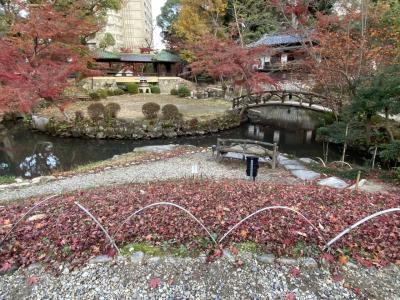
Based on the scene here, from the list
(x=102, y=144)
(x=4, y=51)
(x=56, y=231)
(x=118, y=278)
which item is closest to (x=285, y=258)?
(x=118, y=278)

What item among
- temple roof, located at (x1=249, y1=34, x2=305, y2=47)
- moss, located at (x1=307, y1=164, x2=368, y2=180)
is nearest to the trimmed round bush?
moss, located at (x1=307, y1=164, x2=368, y2=180)

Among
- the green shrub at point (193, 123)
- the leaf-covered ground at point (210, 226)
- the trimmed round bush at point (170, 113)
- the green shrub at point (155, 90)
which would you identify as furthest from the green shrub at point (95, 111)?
the green shrub at point (155, 90)

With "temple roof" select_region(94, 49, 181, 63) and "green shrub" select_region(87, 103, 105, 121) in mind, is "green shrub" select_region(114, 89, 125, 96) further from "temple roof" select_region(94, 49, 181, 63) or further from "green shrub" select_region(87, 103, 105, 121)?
"green shrub" select_region(87, 103, 105, 121)

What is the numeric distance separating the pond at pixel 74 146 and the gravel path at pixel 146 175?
3.36 meters

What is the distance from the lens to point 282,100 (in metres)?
18.8

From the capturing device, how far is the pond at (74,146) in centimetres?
1108

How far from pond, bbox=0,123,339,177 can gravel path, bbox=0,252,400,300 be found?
8.06 metres

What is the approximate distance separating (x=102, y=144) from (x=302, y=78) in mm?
13212

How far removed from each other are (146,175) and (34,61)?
1109 cm

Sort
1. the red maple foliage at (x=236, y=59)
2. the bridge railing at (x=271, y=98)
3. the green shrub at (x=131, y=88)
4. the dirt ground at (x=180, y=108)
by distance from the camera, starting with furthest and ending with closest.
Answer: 1. the green shrub at (x=131, y=88)
2. the bridge railing at (x=271, y=98)
3. the dirt ground at (x=180, y=108)
4. the red maple foliage at (x=236, y=59)

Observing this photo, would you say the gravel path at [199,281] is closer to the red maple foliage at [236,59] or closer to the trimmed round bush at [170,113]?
the trimmed round bush at [170,113]

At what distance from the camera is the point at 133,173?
7.85 metres

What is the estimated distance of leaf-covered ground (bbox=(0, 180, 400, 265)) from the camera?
3279 millimetres

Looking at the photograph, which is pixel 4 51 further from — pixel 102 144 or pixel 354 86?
pixel 354 86
